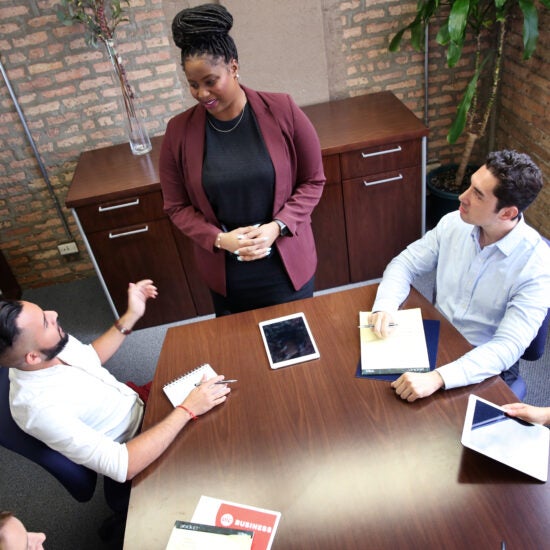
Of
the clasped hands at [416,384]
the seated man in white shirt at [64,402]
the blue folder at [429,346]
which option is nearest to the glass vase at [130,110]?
the seated man in white shirt at [64,402]

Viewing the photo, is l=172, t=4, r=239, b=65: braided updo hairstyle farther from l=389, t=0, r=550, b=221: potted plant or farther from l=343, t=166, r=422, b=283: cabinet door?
l=389, t=0, r=550, b=221: potted plant

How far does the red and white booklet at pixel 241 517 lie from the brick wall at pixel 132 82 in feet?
8.61

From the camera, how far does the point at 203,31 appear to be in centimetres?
154

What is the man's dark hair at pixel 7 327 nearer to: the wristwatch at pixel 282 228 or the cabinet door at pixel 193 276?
the wristwatch at pixel 282 228

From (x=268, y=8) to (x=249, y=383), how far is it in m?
2.41

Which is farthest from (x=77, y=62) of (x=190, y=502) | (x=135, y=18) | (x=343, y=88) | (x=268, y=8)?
(x=190, y=502)

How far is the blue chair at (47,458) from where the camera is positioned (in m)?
1.43

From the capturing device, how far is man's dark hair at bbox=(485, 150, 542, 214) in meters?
1.55

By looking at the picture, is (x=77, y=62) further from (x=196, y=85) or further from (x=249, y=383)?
(x=249, y=383)

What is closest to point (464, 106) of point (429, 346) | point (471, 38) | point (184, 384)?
point (471, 38)

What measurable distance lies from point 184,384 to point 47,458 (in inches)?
17.9

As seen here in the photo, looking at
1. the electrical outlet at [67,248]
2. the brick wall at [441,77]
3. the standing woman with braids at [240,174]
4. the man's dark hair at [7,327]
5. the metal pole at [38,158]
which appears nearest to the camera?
the man's dark hair at [7,327]

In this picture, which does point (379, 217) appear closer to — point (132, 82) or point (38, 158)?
point (132, 82)

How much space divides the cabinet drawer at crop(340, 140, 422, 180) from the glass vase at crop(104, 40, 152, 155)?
4.06ft
